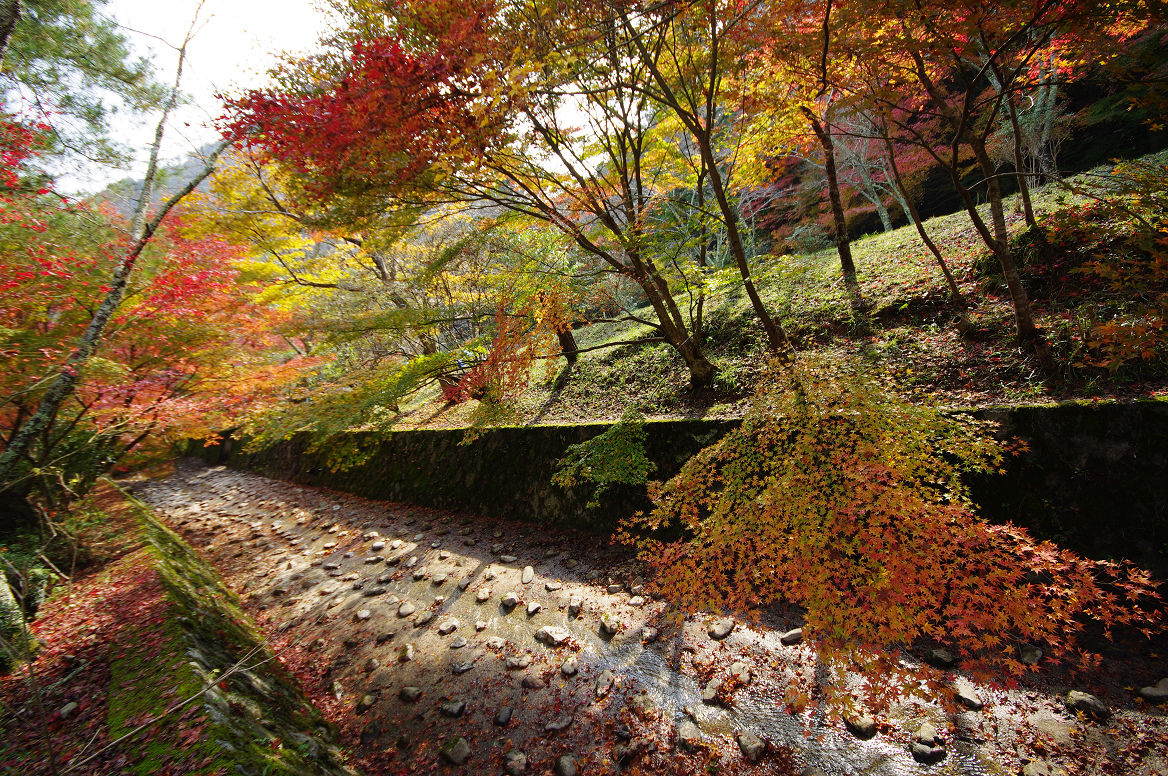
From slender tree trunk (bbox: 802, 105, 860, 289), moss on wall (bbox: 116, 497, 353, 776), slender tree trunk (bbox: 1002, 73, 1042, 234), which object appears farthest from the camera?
slender tree trunk (bbox: 802, 105, 860, 289)

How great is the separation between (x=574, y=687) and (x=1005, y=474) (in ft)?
13.7

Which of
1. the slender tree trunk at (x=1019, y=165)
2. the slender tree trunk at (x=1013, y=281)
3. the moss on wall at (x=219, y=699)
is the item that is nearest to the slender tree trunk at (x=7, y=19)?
the moss on wall at (x=219, y=699)

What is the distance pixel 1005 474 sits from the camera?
3.51m

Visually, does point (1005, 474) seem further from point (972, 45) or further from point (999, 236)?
point (972, 45)

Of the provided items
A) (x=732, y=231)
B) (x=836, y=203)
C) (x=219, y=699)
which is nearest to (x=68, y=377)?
(x=219, y=699)

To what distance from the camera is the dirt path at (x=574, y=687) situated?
262 centimetres

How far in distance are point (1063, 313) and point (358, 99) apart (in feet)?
25.6

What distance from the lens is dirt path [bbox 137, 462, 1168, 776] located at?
2623 millimetres

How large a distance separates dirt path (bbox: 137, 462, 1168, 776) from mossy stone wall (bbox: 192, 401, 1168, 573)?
76 cm

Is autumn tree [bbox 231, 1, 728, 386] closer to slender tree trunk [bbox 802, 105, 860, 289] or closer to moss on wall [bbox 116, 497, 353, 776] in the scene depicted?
slender tree trunk [bbox 802, 105, 860, 289]

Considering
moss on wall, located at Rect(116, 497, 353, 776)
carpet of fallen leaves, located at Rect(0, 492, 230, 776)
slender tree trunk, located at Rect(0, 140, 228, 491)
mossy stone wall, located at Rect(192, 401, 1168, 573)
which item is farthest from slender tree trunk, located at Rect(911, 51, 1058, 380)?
slender tree trunk, located at Rect(0, 140, 228, 491)

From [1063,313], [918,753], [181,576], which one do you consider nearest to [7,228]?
[181,576]

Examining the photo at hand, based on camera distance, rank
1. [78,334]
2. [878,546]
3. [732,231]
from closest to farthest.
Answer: [878,546]
[732,231]
[78,334]

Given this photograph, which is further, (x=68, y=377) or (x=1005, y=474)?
(x=68, y=377)
